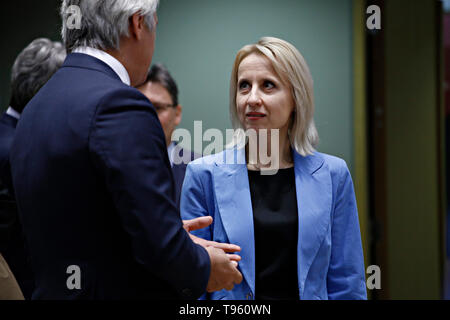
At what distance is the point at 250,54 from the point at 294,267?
0.53 meters

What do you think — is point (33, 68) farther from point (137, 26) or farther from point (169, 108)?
point (137, 26)

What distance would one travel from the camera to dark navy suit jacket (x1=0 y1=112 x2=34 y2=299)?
1335mm

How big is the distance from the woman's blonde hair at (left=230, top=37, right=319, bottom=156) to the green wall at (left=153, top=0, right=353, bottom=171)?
0.03 metres

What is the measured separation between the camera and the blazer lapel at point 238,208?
1030 millimetres

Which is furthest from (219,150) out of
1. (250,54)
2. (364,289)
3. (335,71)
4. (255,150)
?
(364,289)

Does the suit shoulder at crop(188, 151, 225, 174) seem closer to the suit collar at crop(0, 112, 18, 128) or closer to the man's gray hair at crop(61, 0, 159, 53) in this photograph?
the man's gray hair at crop(61, 0, 159, 53)

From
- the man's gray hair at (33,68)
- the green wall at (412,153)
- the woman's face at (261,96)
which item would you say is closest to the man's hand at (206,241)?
the woman's face at (261,96)

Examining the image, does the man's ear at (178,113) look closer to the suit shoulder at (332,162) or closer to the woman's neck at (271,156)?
the woman's neck at (271,156)

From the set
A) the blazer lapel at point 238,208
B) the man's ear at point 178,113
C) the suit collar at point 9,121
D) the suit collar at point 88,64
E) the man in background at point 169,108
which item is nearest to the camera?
the suit collar at point 88,64

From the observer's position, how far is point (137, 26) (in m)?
0.93

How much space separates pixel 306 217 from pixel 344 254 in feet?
0.49

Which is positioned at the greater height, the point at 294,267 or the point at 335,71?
the point at 335,71

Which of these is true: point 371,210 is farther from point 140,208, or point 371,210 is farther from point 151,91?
point 140,208

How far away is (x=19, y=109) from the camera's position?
1405 mm
